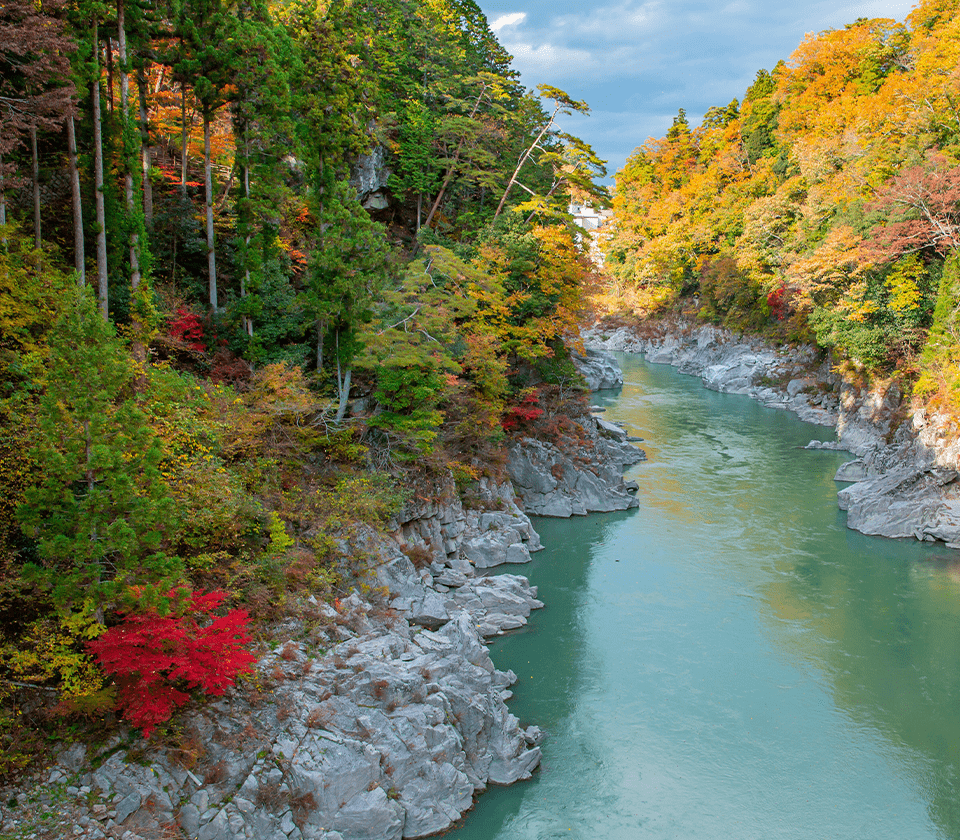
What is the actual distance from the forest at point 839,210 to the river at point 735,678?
849 cm

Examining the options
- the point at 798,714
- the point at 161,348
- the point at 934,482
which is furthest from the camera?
the point at 934,482

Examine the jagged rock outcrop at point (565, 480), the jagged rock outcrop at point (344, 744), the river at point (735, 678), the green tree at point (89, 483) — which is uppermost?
the green tree at point (89, 483)

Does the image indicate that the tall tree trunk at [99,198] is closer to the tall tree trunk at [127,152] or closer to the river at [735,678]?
the tall tree trunk at [127,152]

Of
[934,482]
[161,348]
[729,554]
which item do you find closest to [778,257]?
[934,482]

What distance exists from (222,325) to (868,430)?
2864 centimetres

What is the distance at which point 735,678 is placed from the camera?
14.8m

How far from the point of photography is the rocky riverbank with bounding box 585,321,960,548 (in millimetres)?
22297

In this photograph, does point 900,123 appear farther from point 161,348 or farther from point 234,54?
point 161,348

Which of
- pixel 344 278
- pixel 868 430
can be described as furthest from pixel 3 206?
pixel 868 430

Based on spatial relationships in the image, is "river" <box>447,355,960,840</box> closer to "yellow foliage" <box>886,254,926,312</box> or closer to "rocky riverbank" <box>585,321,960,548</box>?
"rocky riverbank" <box>585,321,960,548</box>

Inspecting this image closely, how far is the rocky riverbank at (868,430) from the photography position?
2230 centimetres

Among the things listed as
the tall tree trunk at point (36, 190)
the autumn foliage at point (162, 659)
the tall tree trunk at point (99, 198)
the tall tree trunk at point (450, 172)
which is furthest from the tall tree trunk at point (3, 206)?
the tall tree trunk at point (450, 172)

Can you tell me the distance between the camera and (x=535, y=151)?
99.4ft

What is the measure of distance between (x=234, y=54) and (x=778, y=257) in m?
35.4
